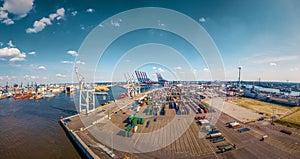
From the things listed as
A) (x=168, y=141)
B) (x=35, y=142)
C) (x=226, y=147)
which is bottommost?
(x=35, y=142)

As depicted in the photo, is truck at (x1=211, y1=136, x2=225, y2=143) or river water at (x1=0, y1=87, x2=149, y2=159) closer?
river water at (x1=0, y1=87, x2=149, y2=159)

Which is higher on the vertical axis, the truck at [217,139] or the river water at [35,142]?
the truck at [217,139]

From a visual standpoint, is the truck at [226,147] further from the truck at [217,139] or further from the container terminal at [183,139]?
the truck at [217,139]

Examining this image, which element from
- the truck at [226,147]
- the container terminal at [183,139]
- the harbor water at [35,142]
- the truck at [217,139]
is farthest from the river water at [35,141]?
the truck at [217,139]

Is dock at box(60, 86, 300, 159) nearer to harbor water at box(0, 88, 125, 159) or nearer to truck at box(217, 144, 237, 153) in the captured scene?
truck at box(217, 144, 237, 153)

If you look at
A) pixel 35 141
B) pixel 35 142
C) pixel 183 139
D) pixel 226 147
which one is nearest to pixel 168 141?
pixel 183 139

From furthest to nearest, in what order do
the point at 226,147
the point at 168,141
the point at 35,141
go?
the point at 35,141, the point at 168,141, the point at 226,147

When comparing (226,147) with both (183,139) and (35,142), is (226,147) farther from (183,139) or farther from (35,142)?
(35,142)

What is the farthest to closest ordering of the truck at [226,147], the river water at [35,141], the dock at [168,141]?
the river water at [35,141] < the truck at [226,147] < the dock at [168,141]

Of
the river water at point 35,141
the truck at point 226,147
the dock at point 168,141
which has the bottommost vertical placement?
the river water at point 35,141

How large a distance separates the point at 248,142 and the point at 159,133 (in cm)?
989

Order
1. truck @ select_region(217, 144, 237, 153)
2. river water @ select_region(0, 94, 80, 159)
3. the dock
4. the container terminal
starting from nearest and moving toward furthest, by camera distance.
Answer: the dock < the container terminal < truck @ select_region(217, 144, 237, 153) < river water @ select_region(0, 94, 80, 159)

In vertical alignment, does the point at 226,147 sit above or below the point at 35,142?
above

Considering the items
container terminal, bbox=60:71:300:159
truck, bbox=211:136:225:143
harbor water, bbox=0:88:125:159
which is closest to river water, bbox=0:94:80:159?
harbor water, bbox=0:88:125:159
